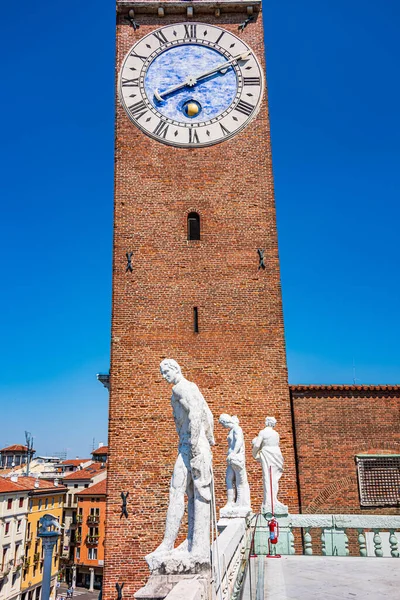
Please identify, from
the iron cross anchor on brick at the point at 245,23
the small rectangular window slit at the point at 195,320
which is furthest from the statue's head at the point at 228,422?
the iron cross anchor on brick at the point at 245,23

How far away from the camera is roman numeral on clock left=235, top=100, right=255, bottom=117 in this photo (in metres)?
14.7

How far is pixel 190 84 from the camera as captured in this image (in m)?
14.8

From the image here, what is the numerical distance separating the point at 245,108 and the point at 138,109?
288 cm

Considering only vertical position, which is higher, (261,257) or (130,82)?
(130,82)

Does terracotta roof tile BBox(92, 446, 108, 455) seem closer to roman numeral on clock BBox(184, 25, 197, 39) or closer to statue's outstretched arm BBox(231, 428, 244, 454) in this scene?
roman numeral on clock BBox(184, 25, 197, 39)

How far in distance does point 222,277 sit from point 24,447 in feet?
189

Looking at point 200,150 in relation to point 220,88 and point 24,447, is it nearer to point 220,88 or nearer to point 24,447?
point 220,88

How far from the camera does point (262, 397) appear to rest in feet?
40.0

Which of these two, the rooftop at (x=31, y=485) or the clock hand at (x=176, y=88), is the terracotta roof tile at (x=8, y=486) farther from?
the clock hand at (x=176, y=88)

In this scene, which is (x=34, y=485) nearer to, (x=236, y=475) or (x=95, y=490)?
(x=95, y=490)

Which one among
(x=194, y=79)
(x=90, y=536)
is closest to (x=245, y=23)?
(x=194, y=79)

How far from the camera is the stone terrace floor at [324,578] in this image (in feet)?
17.7

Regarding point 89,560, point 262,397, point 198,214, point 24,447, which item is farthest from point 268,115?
point 24,447

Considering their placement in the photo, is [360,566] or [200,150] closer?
[360,566]
